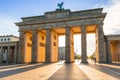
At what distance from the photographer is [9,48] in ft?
177

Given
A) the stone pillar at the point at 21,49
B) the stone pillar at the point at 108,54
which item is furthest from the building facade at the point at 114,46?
the stone pillar at the point at 21,49

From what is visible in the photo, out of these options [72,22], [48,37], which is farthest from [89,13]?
[48,37]

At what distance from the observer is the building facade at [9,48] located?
51778 millimetres

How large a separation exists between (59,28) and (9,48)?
2117cm

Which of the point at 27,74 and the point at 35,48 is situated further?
the point at 35,48

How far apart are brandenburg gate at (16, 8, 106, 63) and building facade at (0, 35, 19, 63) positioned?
3755 mm

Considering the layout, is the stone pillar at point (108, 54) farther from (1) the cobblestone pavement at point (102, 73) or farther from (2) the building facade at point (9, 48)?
(2) the building facade at point (9, 48)

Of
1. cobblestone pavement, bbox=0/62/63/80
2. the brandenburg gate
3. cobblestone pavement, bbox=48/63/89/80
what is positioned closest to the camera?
cobblestone pavement, bbox=48/63/89/80

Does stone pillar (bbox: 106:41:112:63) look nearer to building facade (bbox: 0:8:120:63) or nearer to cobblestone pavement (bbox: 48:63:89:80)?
building facade (bbox: 0:8:120:63)

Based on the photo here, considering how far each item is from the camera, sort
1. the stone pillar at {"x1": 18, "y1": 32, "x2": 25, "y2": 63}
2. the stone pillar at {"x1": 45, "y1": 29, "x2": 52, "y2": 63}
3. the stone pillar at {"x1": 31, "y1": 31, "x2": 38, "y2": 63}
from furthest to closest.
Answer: the stone pillar at {"x1": 18, "y1": 32, "x2": 25, "y2": 63} < the stone pillar at {"x1": 31, "y1": 31, "x2": 38, "y2": 63} < the stone pillar at {"x1": 45, "y1": 29, "x2": 52, "y2": 63}

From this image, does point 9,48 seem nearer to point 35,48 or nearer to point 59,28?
point 35,48

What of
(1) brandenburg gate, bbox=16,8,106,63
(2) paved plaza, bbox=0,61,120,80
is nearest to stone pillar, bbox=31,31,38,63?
(1) brandenburg gate, bbox=16,8,106,63

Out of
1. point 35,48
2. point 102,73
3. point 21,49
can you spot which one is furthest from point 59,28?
point 102,73

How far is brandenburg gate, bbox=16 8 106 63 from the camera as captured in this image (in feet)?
136
